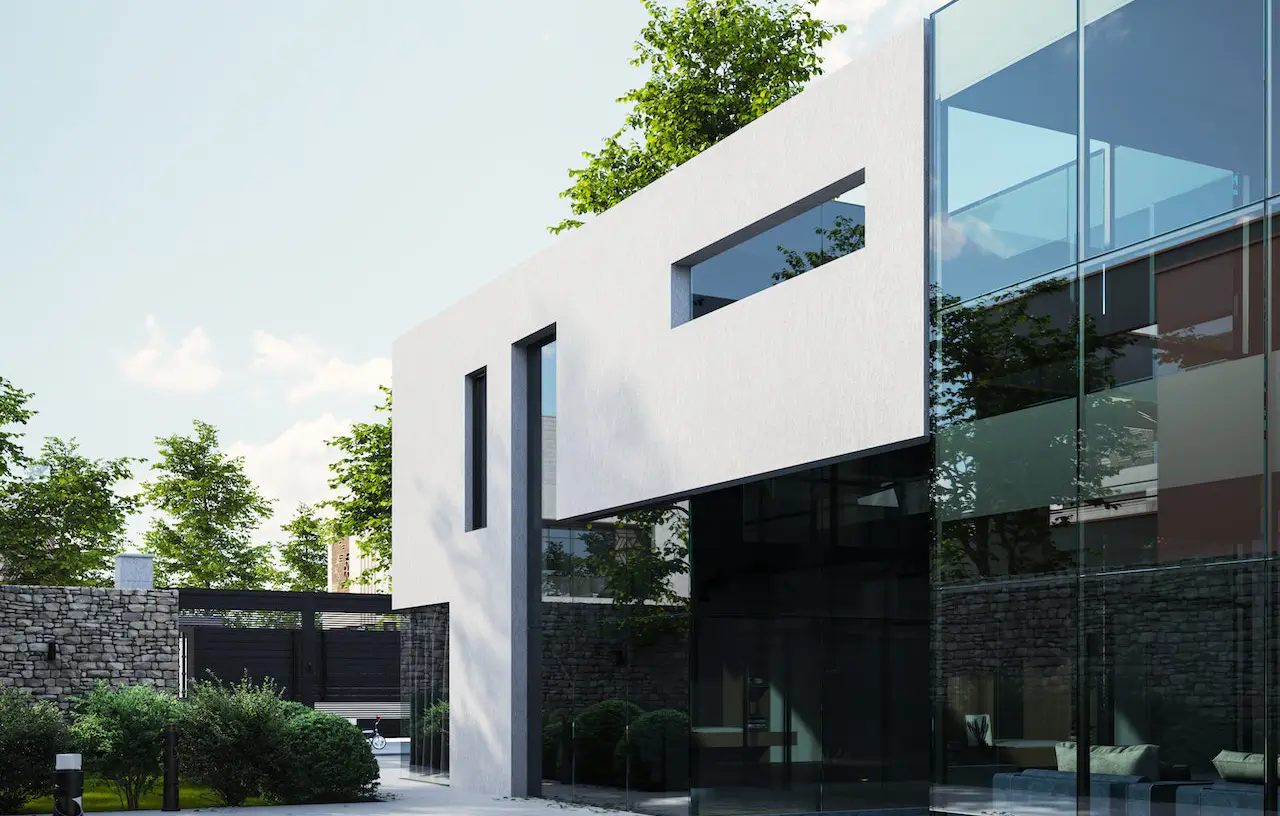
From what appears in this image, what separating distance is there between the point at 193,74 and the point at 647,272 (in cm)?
2106

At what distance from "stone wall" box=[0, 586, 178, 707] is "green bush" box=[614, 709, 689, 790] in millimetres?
10117

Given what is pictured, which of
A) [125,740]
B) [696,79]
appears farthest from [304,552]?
[125,740]

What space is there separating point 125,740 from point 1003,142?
12625 millimetres

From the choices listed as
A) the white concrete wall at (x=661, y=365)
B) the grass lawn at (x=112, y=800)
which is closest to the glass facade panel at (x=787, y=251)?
the white concrete wall at (x=661, y=365)

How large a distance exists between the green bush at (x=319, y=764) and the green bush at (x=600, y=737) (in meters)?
2.83

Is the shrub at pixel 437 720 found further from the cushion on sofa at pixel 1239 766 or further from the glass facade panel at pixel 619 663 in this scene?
the cushion on sofa at pixel 1239 766

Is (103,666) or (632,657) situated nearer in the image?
(632,657)

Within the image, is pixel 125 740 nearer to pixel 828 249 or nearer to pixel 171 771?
pixel 171 771

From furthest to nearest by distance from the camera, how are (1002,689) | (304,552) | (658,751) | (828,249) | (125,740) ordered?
(304,552) → (125,740) → (658,751) → (828,249) → (1002,689)

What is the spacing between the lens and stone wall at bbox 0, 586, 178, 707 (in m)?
21.4

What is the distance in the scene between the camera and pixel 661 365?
1455cm

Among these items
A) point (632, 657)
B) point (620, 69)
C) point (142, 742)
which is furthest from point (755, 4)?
point (142, 742)

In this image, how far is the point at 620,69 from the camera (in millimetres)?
28203

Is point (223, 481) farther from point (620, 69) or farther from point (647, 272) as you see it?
point (647, 272)
